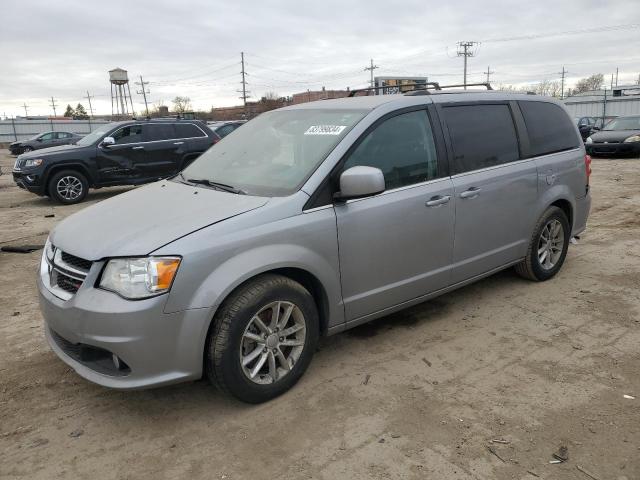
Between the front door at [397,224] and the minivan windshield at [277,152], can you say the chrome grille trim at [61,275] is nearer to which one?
the minivan windshield at [277,152]

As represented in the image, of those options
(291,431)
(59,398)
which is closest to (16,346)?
(59,398)

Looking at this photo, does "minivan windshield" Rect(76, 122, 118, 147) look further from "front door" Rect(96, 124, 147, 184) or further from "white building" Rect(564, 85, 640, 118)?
"white building" Rect(564, 85, 640, 118)

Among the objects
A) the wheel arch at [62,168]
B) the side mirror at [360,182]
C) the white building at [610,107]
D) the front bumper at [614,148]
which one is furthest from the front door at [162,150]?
the white building at [610,107]

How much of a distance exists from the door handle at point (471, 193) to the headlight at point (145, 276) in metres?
2.31

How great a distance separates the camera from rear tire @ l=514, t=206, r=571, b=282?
4859 mm

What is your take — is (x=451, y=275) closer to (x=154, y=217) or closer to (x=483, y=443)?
(x=483, y=443)

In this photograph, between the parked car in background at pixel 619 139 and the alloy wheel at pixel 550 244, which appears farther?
the parked car in background at pixel 619 139

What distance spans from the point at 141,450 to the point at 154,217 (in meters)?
1.30

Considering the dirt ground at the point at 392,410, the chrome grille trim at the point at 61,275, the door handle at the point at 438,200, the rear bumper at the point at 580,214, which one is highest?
the door handle at the point at 438,200

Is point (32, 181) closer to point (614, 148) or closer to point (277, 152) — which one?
point (277, 152)

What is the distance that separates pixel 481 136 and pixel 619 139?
14.9m

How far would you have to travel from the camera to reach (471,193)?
406 centimetres

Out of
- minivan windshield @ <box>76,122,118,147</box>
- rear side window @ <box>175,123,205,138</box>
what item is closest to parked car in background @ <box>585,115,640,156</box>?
rear side window @ <box>175,123,205,138</box>

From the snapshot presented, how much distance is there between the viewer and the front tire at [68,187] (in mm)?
10883
